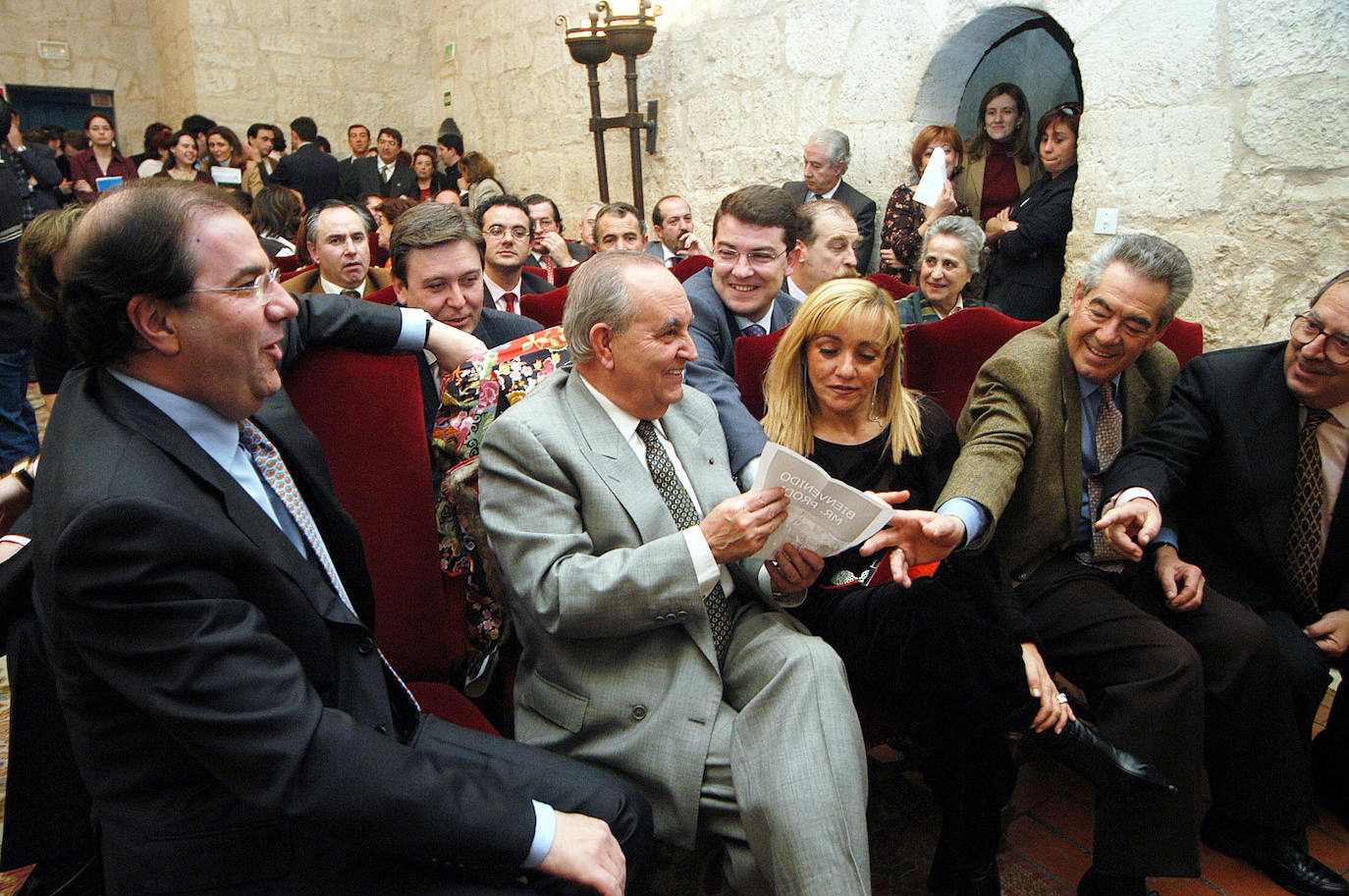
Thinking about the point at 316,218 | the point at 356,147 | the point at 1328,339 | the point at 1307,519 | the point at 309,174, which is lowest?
the point at 1307,519

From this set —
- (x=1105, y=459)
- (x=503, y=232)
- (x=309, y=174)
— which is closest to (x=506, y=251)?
(x=503, y=232)

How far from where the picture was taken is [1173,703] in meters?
1.86

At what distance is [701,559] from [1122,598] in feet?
3.92

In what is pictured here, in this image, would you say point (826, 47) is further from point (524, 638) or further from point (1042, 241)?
point (524, 638)

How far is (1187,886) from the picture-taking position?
1980mm

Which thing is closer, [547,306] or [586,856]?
[586,856]

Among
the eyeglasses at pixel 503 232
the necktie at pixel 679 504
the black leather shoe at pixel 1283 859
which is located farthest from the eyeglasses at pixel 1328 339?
the eyeglasses at pixel 503 232

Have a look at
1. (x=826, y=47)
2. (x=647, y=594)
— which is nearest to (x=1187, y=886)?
(x=647, y=594)

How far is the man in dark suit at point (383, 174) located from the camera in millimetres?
8758

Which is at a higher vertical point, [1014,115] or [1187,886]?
[1014,115]

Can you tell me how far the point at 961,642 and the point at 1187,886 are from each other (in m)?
0.89

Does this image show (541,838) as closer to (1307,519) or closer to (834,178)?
(1307,519)

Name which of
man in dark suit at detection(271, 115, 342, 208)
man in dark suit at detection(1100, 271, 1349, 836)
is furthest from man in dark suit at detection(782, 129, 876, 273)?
man in dark suit at detection(271, 115, 342, 208)

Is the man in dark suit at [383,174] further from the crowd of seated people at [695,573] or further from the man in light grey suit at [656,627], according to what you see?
the man in light grey suit at [656,627]
